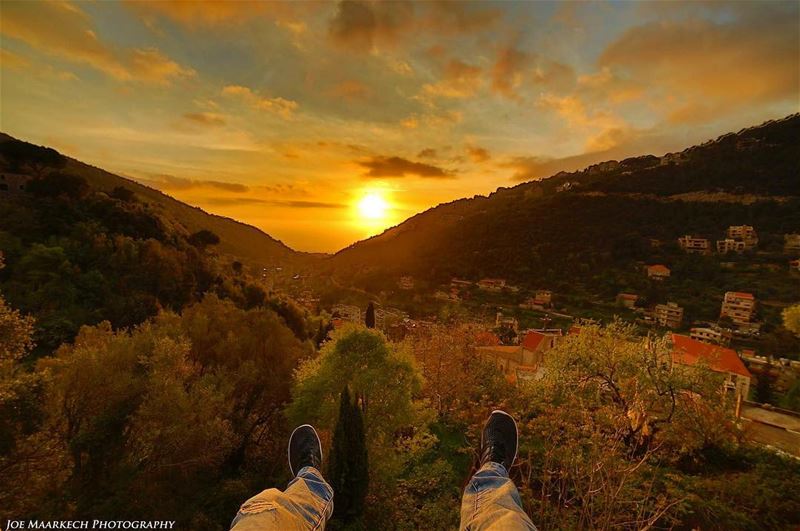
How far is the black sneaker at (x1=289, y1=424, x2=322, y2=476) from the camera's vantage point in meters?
5.04

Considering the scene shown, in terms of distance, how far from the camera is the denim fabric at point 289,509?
8.13 ft

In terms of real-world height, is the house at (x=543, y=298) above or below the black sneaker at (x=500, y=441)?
below

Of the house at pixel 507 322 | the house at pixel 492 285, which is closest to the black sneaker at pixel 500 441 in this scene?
the house at pixel 507 322

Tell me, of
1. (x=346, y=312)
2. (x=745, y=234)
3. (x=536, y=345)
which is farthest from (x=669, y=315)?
(x=346, y=312)

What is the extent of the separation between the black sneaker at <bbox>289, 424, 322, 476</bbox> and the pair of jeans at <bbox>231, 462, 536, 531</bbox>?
1.53m

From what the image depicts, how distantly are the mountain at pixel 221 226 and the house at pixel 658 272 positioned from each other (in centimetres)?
7432

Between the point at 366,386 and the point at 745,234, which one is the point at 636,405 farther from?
the point at 745,234

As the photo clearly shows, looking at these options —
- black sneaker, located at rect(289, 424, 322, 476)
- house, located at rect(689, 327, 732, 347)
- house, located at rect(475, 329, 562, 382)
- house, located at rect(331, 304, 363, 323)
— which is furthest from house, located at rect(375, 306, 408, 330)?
black sneaker, located at rect(289, 424, 322, 476)

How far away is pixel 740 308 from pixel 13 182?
73355 millimetres

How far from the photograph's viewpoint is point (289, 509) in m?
2.83

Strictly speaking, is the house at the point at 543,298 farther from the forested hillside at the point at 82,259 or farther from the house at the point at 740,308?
the forested hillside at the point at 82,259

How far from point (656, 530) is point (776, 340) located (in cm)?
3918

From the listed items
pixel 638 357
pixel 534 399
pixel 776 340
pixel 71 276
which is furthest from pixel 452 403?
pixel 776 340

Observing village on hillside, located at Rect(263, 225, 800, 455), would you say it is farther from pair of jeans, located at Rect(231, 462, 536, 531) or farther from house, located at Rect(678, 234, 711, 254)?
pair of jeans, located at Rect(231, 462, 536, 531)
